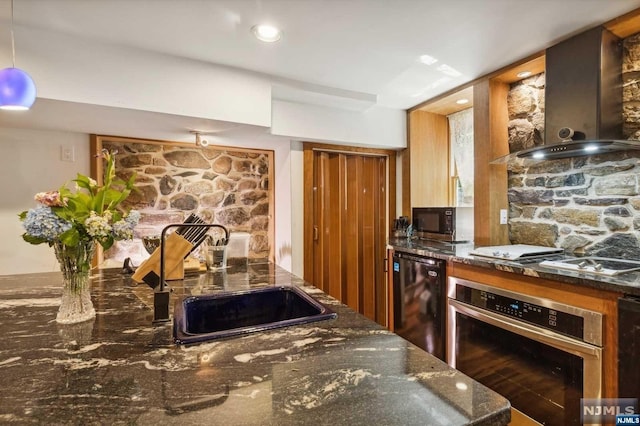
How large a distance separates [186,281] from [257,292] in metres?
0.46

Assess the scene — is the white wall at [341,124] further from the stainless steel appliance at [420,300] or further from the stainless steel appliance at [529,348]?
the stainless steel appliance at [529,348]

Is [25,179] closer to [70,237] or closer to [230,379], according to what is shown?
[70,237]

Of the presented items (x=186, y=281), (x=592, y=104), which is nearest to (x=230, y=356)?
(x=186, y=281)

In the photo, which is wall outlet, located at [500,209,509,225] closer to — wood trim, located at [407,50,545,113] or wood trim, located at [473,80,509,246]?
wood trim, located at [473,80,509,246]

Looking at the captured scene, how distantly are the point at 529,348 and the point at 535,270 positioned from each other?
0.42 m

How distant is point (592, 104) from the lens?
1.68 meters

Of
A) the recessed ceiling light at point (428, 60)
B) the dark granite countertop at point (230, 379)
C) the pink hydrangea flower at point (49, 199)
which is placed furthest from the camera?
the recessed ceiling light at point (428, 60)

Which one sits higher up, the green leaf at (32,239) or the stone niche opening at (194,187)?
the stone niche opening at (194,187)

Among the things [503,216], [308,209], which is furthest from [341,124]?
[503,216]

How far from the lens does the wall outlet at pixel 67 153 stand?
7.48 ft

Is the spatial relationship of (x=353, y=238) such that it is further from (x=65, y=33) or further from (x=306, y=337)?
(x=65, y=33)

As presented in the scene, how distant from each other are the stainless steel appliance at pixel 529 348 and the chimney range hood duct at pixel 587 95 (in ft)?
3.11

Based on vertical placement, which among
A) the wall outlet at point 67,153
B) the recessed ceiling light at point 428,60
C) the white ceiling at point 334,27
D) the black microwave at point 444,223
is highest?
the recessed ceiling light at point 428,60

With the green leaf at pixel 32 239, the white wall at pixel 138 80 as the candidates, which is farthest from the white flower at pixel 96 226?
the white wall at pixel 138 80
